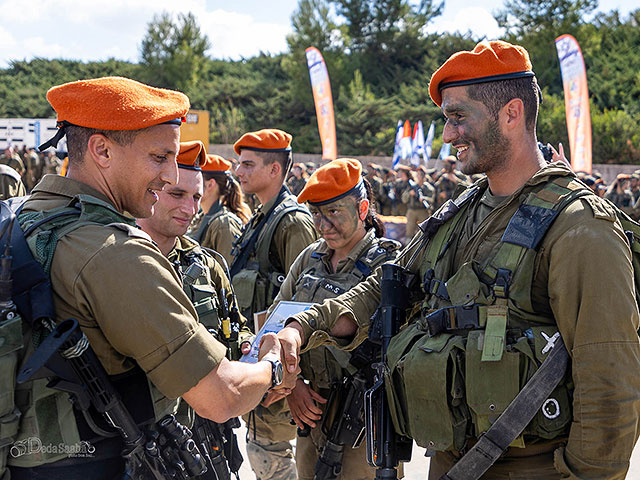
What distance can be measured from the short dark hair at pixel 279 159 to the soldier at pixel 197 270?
1302 millimetres

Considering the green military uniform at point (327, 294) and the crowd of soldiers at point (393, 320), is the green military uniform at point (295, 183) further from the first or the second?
the crowd of soldiers at point (393, 320)

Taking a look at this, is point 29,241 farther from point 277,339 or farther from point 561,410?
point 561,410

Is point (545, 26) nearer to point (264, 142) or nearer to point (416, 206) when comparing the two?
point (416, 206)

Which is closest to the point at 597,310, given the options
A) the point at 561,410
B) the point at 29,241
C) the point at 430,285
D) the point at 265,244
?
the point at 561,410

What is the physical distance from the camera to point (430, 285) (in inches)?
97.7

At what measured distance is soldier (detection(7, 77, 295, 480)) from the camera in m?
1.83

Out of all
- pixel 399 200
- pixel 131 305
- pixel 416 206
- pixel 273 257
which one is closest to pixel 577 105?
pixel 416 206

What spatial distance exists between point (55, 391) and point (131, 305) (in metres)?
0.35

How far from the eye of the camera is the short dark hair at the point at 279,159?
5.22 m

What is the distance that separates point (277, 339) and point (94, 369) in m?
0.93

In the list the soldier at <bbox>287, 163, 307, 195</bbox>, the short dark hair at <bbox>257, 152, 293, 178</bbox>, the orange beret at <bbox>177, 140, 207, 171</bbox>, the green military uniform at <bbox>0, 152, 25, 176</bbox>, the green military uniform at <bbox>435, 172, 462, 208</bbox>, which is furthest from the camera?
the green military uniform at <bbox>0, 152, 25, 176</bbox>

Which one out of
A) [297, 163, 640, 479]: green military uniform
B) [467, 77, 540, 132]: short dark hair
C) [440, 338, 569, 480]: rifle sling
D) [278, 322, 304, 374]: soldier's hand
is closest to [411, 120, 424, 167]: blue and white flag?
[278, 322, 304, 374]: soldier's hand

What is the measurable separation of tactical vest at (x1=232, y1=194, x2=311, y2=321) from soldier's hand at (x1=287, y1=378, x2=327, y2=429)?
1152mm

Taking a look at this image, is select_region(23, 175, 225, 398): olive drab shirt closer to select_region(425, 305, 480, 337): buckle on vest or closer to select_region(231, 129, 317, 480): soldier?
select_region(425, 305, 480, 337): buckle on vest
